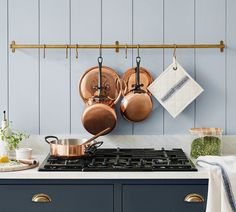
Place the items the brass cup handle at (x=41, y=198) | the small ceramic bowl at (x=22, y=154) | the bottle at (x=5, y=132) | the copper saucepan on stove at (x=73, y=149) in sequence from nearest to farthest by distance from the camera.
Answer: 1. the brass cup handle at (x=41, y=198)
2. the copper saucepan on stove at (x=73, y=149)
3. the small ceramic bowl at (x=22, y=154)
4. the bottle at (x=5, y=132)

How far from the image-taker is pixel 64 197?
228 centimetres

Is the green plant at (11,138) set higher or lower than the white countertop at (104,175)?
higher

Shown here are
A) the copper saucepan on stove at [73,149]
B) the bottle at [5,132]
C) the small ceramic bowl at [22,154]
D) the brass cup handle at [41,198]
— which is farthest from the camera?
the bottle at [5,132]

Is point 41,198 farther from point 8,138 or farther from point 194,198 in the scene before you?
point 194,198

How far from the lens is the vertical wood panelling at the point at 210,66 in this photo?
286cm

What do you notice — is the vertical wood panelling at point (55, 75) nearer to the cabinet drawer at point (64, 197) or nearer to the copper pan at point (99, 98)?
the copper pan at point (99, 98)

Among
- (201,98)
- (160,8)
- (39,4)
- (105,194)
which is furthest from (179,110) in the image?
(39,4)

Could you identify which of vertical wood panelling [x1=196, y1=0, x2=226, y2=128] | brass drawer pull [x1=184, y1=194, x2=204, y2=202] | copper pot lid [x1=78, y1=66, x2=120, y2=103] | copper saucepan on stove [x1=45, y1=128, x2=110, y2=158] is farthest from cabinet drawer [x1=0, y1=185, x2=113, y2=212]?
vertical wood panelling [x1=196, y1=0, x2=226, y2=128]

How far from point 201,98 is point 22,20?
44.3 inches

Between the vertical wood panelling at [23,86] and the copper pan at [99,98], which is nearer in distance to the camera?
the copper pan at [99,98]

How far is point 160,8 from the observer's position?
2854 millimetres

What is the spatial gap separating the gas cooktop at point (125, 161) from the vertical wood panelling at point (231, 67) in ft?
1.19

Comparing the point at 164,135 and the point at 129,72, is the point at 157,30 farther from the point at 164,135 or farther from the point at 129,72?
the point at 164,135

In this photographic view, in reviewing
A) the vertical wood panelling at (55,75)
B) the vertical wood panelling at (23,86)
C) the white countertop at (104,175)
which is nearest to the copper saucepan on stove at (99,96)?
the vertical wood panelling at (55,75)
